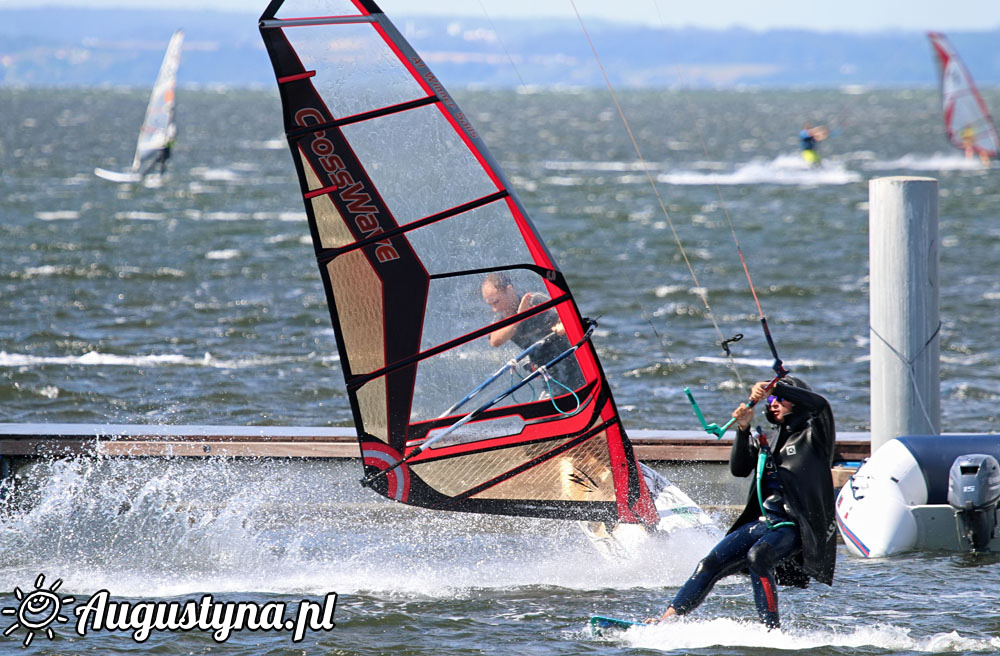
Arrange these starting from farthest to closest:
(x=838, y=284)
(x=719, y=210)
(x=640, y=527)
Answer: (x=719, y=210)
(x=838, y=284)
(x=640, y=527)

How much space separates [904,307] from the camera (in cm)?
703

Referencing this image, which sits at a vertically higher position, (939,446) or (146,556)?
(939,446)

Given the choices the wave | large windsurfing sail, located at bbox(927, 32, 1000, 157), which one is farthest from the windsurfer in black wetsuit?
large windsurfing sail, located at bbox(927, 32, 1000, 157)

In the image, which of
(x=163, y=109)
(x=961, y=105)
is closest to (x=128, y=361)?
(x=163, y=109)

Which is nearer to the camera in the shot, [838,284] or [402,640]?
[402,640]

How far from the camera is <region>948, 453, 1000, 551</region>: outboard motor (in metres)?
6.50

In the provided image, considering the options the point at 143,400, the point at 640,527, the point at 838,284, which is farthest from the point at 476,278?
the point at 838,284

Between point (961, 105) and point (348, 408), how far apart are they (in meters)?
29.7

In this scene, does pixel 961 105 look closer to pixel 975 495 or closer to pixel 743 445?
pixel 975 495

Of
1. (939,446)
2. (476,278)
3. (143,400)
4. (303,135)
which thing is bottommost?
(143,400)

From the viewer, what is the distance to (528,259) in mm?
6094

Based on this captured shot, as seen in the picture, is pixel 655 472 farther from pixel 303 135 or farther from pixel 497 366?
pixel 303 135

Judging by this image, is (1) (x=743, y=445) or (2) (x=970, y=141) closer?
(1) (x=743, y=445)

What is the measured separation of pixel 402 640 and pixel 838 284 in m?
12.9
